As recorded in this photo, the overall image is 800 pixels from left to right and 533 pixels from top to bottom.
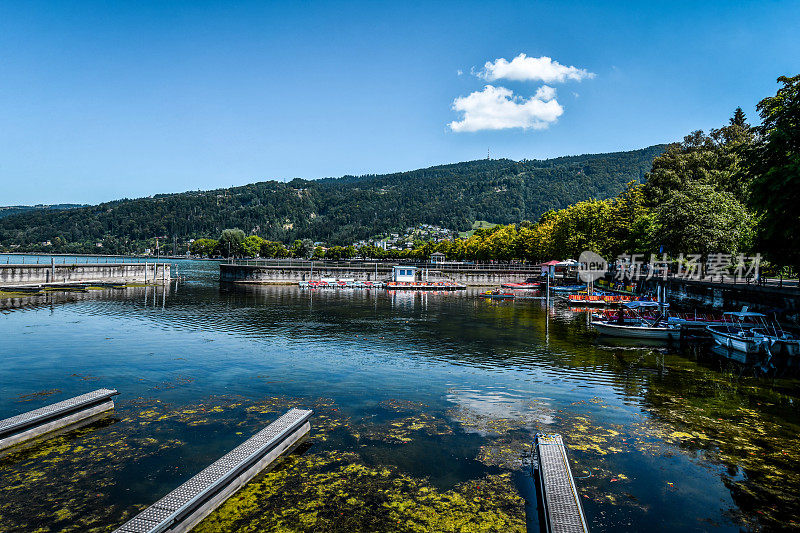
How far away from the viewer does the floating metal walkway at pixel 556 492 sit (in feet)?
29.3

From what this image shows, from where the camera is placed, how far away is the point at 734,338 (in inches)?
1204

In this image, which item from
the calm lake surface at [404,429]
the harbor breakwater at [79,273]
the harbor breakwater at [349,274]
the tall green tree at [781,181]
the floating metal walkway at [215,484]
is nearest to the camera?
the floating metal walkway at [215,484]

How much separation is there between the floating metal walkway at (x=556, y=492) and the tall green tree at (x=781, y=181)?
22798 millimetres

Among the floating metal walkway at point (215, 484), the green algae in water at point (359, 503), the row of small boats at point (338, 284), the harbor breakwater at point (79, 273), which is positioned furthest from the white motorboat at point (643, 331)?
the harbor breakwater at point (79, 273)

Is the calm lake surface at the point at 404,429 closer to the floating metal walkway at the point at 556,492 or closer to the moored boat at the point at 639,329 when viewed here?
the floating metal walkway at the point at 556,492

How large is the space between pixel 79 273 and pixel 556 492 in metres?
84.9

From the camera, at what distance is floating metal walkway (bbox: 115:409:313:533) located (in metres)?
8.72

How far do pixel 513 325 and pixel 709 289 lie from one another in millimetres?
25282

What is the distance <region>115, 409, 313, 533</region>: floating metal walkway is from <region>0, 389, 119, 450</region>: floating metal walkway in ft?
23.6

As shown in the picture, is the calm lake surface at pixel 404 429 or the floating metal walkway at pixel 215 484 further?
the calm lake surface at pixel 404 429

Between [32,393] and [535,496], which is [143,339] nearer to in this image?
[32,393]

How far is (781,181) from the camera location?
25.8 meters

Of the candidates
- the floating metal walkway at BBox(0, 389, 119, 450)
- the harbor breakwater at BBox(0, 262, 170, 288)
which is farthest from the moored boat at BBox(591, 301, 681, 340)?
the harbor breakwater at BBox(0, 262, 170, 288)

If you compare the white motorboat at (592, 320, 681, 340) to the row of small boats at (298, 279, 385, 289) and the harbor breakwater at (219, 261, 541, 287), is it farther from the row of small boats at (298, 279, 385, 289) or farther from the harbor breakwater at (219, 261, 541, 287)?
the harbor breakwater at (219, 261, 541, 287)
